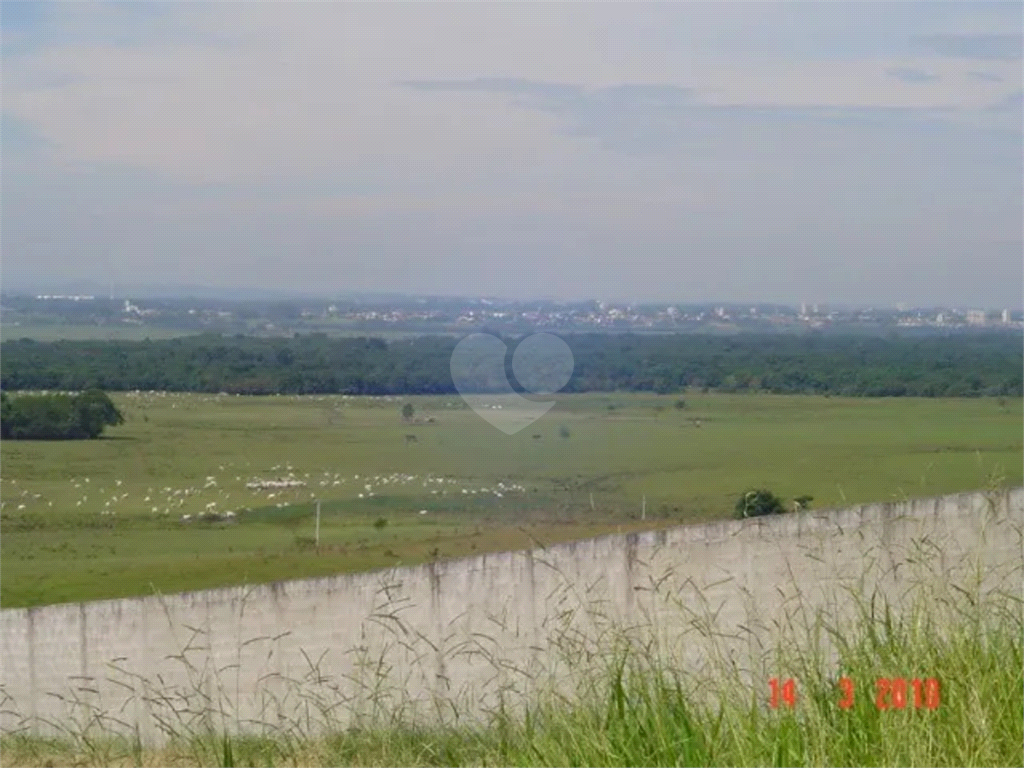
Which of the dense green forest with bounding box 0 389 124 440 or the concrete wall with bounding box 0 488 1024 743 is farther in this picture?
the dense green forest with bounding box 0 389 124 440

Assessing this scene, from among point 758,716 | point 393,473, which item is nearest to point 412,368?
point 393,473

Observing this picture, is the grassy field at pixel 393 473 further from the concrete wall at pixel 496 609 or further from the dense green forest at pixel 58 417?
the concrete wall at pixel 496 609

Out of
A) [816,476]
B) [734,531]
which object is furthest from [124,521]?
[734,531]

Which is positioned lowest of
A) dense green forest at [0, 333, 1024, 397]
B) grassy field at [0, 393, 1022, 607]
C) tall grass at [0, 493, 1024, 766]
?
grassy field at [0, 393, 1022, 607]

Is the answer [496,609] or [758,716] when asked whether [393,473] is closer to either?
[496,609]
